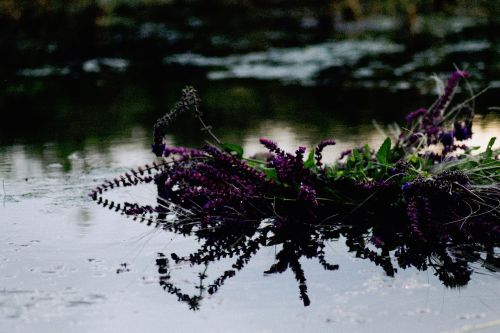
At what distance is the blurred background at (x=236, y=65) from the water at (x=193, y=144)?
0.03 metres

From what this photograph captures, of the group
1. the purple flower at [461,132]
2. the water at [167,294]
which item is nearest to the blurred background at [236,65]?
the purple flower at [461,132]

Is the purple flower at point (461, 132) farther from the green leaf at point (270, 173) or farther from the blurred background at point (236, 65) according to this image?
the green leaf at point (270, 173)

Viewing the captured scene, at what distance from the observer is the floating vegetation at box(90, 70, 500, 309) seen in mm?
2863

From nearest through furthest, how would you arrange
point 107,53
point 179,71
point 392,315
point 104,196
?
point 392,315, point 104,196, point 179,71, point 107,53

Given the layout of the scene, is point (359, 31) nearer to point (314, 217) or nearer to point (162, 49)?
point (162, 49)

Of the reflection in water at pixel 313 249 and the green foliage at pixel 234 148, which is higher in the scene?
the green foliage at pixel 234 148

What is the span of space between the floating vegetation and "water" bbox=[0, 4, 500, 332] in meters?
0.09

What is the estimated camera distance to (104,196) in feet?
12.0

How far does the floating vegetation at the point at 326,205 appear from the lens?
2863 mm

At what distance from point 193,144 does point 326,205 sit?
1.70 meters

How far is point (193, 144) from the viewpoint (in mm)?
4852

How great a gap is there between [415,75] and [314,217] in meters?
4.87

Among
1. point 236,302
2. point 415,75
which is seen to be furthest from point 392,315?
point 415,75

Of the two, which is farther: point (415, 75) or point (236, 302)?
point (415, 75)
